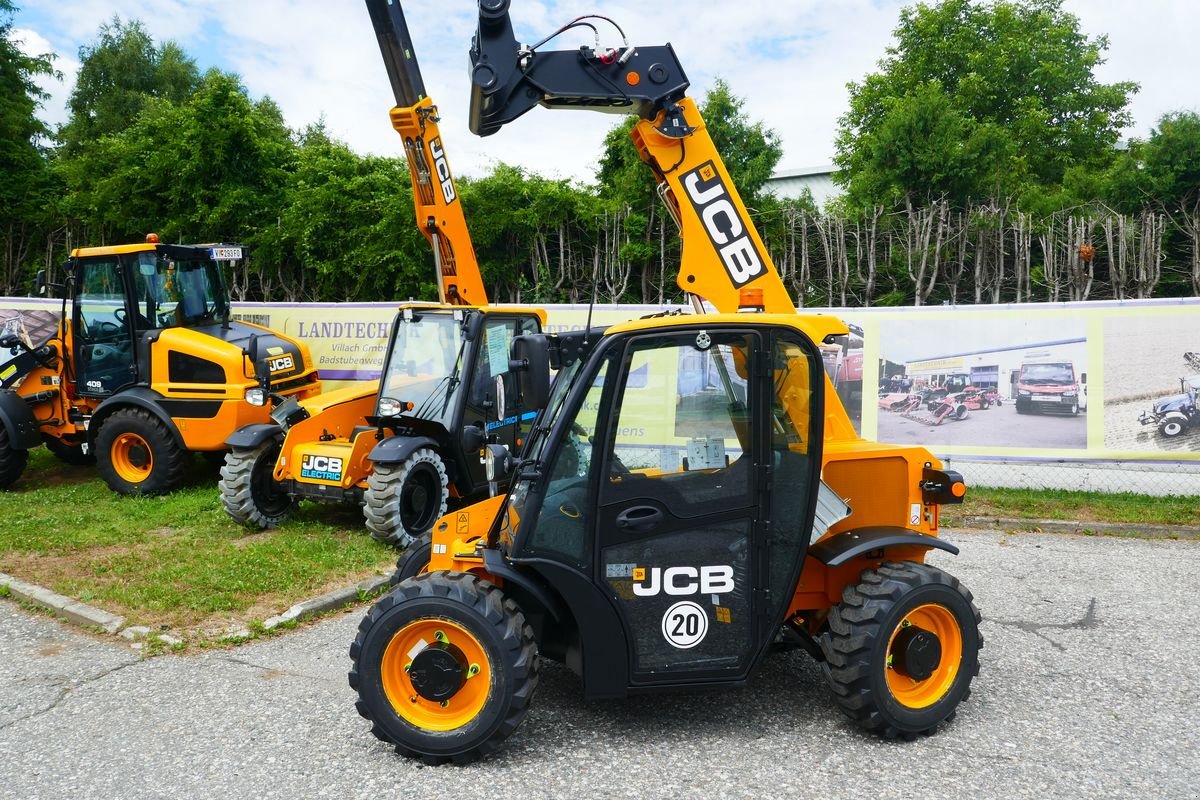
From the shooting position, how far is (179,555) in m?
7.28

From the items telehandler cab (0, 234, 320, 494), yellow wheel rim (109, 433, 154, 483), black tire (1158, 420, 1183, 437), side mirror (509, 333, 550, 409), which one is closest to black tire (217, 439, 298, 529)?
telehandler cab (0, 234, 320, 494)

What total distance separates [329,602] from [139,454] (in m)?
5.22

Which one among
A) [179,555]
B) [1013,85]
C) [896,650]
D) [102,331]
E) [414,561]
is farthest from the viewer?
[1013,85]

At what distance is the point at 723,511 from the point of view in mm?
3988

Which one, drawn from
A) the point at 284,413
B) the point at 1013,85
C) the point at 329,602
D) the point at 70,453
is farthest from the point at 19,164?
the point at 1013,85

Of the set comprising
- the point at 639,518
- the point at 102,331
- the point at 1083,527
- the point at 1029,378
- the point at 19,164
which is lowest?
the point at 1083,527

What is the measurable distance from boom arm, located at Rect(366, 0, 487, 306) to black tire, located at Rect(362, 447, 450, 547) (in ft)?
6.99

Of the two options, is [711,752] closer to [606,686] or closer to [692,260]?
[606,686]

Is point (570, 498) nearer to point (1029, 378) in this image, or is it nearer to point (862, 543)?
point (862, 543)

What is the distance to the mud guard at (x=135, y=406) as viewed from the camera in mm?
9820

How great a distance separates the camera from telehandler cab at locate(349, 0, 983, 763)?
153 inches

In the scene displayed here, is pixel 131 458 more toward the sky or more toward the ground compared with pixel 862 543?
more toward the ground

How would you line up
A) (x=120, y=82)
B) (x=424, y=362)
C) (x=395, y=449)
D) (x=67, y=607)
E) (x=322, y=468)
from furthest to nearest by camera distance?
(x=120, y=82)
(x=424, y=362)
(x=322, y=468)
(x=395, y=449)
(x=67, y=607)

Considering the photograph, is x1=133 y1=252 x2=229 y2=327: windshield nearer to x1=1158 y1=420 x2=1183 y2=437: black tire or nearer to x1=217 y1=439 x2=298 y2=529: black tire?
x1=217 y1=439 x2=298 y2=529: black tire
